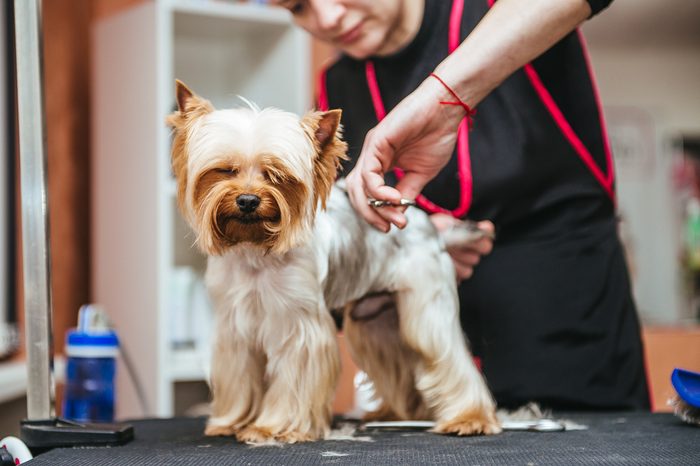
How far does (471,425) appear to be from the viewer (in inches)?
44.1

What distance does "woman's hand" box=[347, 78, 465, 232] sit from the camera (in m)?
1.07

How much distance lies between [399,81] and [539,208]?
38 centimetres

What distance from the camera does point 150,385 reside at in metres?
2.46

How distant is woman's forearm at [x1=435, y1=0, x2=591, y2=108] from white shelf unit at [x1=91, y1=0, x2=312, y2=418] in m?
1.36

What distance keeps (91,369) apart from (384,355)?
860 mm

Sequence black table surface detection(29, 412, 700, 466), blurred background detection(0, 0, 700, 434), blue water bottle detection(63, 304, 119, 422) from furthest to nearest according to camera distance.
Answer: blurred background detection(0, 0, 700, 434) < blue water bottle detection(63, 304, 119, 422) < black table surface detection(29, 412, 700, 466)

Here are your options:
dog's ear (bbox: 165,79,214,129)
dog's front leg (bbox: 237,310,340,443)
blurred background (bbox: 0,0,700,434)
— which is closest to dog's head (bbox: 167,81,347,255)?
dog's ear (bbox: 165,79,214,129)

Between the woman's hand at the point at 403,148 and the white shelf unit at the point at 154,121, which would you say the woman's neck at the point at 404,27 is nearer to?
the woman's hand at the point at 403,148

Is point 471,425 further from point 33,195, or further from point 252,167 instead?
point 33,195

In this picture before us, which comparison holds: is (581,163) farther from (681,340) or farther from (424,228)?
(681,340)

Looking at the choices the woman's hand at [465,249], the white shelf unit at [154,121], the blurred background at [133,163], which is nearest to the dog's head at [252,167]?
the woman's hand at [465,249]

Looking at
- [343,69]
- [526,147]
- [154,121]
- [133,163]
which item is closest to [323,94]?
[343,69]

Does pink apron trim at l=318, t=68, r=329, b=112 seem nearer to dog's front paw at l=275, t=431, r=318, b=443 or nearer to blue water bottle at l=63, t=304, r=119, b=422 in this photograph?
dog's front paw at l=275, t=431, r=318, b=443

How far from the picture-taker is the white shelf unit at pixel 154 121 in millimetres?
2427
